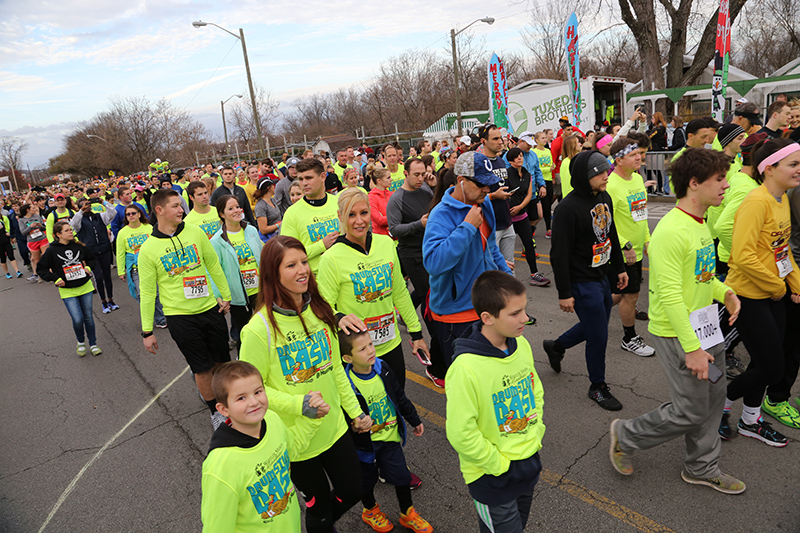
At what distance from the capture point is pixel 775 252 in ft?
10.9

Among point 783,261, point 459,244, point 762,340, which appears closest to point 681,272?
point 762,340

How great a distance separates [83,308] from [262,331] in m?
6.01

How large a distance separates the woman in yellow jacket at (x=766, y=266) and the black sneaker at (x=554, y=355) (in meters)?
1.53

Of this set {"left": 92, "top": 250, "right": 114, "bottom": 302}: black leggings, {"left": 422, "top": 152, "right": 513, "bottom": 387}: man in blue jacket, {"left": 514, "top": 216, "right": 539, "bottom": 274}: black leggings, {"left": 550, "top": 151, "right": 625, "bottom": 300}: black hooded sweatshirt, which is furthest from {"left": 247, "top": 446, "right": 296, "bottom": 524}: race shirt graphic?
{"left": 92, "top": 250, "right": 114, "bottom": 302}: black leggings

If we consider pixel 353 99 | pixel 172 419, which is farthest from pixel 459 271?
pixel 353 99

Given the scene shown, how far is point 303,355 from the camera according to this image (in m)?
2.61

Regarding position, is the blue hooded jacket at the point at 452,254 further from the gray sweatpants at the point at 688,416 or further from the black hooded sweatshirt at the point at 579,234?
the gray sweatpants at the point at 688,416

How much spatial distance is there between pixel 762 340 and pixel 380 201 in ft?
13.5

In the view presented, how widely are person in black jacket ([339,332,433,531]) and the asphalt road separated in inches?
9.5

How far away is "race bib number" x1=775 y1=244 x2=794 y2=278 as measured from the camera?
333 cm

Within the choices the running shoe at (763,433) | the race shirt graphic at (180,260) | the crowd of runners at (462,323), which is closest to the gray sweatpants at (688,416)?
the crowd of runners at (462,323)

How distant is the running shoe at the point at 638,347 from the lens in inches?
198

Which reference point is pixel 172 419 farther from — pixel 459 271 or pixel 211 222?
pixel 459 271

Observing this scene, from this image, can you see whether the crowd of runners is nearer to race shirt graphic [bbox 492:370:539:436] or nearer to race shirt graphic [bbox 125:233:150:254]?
race shirt graphic [bbox 492:370:539:436]
